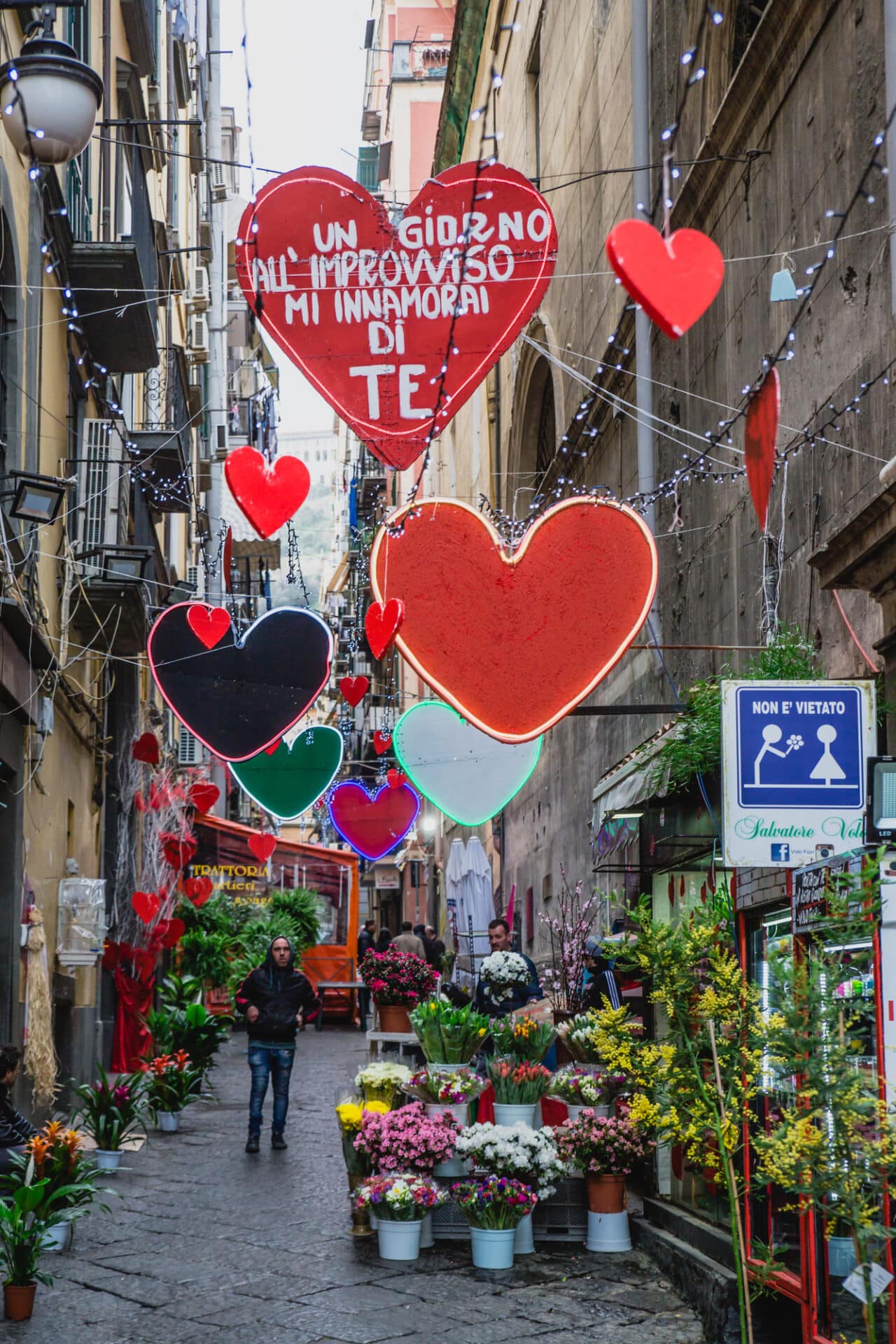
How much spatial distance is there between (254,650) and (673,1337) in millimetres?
6121

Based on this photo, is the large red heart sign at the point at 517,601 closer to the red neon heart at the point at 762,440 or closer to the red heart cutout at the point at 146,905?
the red neon heart at the point at 762,440

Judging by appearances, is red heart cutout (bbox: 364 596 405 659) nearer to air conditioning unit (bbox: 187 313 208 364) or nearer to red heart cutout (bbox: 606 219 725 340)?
red heart cutout (bbox: 606 219 725 340)

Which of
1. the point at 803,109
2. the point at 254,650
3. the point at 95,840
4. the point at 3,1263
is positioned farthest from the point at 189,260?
the point at 3,1263

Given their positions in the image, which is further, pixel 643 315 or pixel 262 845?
pixel 262 845

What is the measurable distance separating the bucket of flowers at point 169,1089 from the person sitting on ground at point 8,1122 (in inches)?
184

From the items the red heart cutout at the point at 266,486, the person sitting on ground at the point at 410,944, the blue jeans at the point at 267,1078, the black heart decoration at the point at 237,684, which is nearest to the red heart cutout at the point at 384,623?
the red heart cutout at the point at 266,486

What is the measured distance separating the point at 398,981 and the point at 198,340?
2396 centimetres

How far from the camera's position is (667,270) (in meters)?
4.97

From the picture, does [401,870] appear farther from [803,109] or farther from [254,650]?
[803,109]

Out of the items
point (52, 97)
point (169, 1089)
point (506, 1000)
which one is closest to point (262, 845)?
point (169, 1089)

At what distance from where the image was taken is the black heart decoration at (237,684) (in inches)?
433

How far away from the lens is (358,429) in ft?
27.2

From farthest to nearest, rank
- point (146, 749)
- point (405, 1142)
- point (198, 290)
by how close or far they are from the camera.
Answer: point (198, 290) < point (146, 749) < point (405, 1142)

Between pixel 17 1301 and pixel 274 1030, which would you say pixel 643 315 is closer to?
pixel 274 1030
